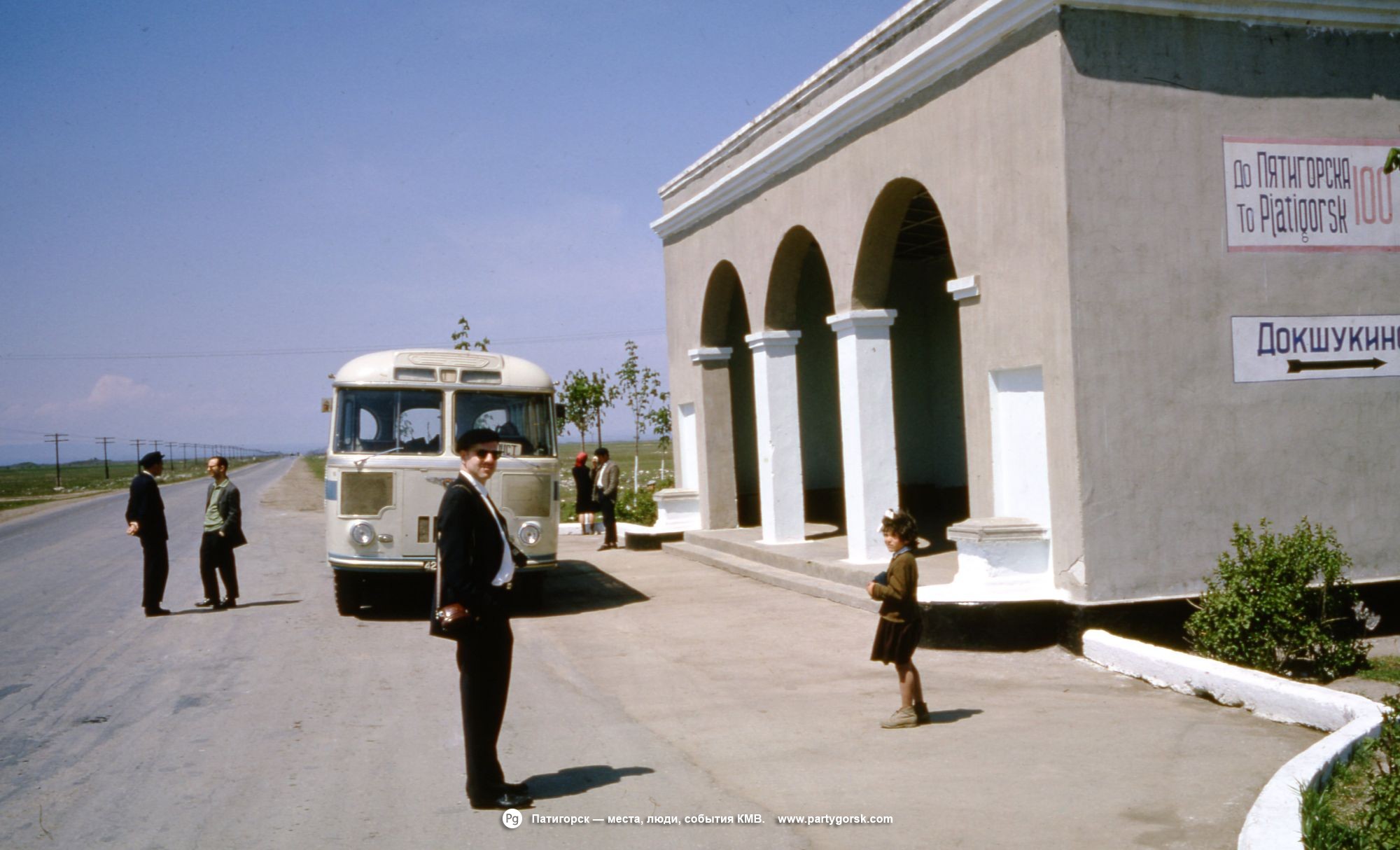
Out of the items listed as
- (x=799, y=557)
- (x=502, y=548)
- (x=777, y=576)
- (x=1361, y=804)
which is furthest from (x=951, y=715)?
(x=799, y=557)

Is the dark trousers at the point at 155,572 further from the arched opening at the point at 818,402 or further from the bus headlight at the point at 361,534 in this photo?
the arched opening at the point at 818,402

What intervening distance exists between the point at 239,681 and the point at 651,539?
9.35 m

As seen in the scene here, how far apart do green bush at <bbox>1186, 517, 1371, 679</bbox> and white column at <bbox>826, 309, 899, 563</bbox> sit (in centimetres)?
386

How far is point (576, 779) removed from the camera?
5.77m

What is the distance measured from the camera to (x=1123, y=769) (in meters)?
5.65

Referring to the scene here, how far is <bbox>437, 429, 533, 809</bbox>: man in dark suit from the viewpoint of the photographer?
527 cm

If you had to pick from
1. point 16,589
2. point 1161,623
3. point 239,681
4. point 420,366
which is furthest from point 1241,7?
point 16,589

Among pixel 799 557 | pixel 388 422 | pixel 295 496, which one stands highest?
pixel 388 422

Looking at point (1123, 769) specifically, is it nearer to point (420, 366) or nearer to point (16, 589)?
point (420, 366)

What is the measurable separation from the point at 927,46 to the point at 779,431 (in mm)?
5258

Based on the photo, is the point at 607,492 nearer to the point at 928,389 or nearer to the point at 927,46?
the point at 928,389

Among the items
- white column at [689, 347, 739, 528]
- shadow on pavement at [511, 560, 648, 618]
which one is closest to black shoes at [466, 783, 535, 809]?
shadow on pavement at [511, 560, 648, 618]

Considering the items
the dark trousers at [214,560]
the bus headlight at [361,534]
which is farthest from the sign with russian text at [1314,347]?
the dark trousers at [214,560]

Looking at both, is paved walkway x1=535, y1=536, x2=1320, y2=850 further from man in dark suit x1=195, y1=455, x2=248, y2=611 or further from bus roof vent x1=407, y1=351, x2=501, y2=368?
man in dark suit x1=195, y1=455, x2=248, y2=611
